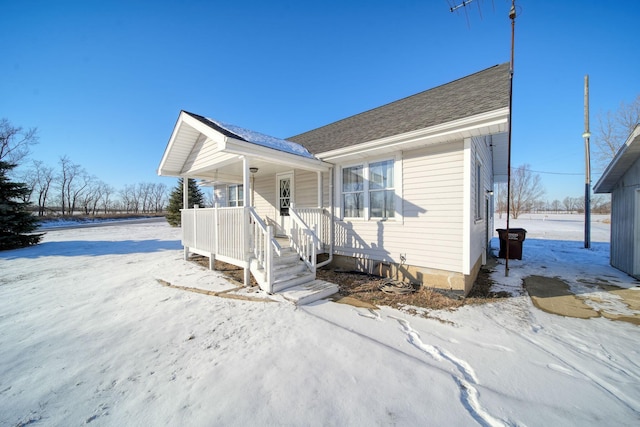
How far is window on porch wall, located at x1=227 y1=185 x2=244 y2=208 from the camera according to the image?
958 cm

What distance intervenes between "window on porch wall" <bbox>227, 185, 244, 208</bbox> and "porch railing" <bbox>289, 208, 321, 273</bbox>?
428 centimetres

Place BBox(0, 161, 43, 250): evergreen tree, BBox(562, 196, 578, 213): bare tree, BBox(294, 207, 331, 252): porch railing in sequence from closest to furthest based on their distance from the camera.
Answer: BBox(294, 207, 331, 252): porch railing
BBox(0, 161, 43, 250): evergreen tree
BBox(562, 196, 578, 213): bare tree

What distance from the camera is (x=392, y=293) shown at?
16.0 feet

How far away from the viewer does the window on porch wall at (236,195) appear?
9578 millimetres

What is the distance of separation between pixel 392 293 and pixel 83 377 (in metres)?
4.64

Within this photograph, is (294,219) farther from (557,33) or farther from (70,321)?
(557,33)

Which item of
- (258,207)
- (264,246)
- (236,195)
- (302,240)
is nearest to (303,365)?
(264,246)

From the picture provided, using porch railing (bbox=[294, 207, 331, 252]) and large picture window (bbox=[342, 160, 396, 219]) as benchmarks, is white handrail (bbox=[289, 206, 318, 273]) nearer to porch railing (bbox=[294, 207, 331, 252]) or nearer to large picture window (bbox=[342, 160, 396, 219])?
porch railing (bbox=[294, 207, 331, 252])

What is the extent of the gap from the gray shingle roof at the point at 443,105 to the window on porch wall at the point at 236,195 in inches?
158

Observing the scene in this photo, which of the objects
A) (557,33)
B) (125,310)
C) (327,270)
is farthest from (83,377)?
(557,33)

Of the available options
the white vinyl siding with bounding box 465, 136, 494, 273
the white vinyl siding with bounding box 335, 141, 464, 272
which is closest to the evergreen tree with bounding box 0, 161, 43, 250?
the white vinyl siding with bounding box 335, 141, 464, 272

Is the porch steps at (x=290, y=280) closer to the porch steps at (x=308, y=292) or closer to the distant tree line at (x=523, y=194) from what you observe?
the porch steps at (x=308, y=292)

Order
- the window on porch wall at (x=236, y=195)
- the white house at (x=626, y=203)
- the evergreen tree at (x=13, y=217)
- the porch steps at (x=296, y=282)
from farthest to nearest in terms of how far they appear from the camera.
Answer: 1. the evergreen tree at (x=13, y=217)
2. the window on porch wall at (x=236, y=195)
3. the white house at (x=626, y=203)
4. the porch steps at (x=296, y=282)

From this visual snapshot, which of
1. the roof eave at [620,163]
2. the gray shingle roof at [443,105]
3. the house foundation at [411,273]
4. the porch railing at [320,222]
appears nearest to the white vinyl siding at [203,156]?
the porch railing at [320,222]
